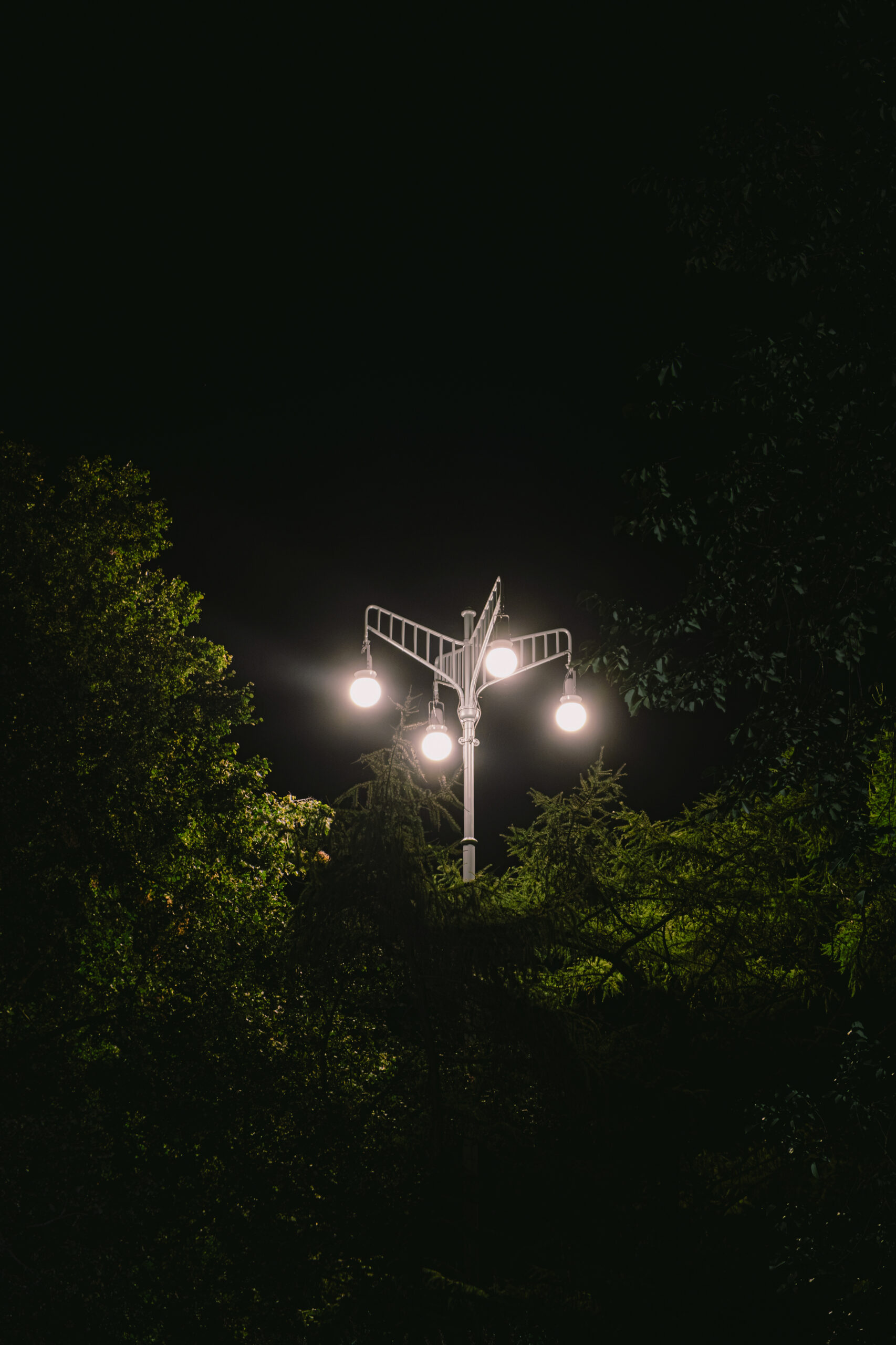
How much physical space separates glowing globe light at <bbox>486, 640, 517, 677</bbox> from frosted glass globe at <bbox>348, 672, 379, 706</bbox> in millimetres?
1731

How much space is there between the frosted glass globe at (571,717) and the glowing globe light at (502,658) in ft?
3.30

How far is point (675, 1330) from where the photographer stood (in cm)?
562

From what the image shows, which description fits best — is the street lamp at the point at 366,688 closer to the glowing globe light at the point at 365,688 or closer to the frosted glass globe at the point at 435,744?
the glowing globe light at the point at 365,688

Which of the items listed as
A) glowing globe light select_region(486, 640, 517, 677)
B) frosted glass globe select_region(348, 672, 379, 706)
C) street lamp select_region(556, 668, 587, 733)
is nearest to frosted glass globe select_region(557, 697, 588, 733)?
street lamp select_region(556, 668, 587, 733)

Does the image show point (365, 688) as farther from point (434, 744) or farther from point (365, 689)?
point (434, 744)

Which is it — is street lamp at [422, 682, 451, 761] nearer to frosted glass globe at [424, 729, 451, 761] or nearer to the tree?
frosted glass globe at [424, 729, 451, 761]

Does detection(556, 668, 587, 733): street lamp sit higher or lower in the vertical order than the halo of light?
higher

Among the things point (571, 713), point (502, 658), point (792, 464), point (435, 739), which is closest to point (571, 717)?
point (571, 713)

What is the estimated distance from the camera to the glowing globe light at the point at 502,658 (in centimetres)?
987

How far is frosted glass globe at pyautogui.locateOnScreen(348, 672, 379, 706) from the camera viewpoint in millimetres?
11062

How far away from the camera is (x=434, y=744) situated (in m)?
10.8

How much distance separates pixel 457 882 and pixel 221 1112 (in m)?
2.95

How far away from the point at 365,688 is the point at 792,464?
5864mm

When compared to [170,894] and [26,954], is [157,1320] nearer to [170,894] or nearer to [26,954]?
[26,954]
